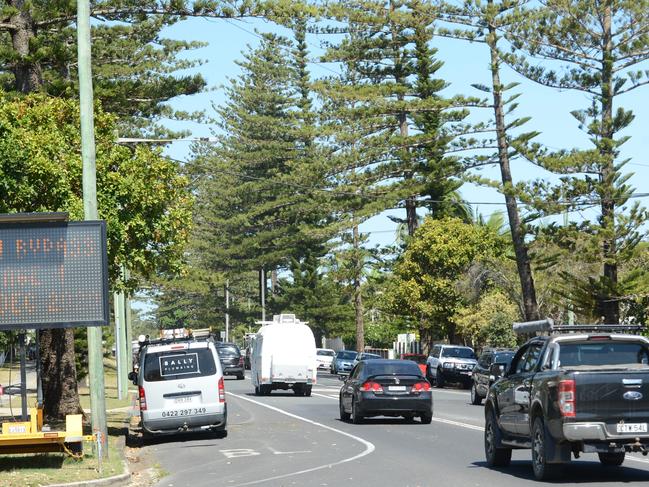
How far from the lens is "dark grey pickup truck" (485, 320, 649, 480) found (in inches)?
555

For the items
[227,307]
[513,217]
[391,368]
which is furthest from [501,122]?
[227,307]

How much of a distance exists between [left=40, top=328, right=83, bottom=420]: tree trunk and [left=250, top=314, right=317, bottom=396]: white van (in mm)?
17900

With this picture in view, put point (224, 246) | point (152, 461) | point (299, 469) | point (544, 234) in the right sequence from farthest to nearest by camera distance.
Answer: point (224, 246) < point (544, 234) < point (152, 461) < point (299, 469)

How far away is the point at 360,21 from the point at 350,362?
2336cm

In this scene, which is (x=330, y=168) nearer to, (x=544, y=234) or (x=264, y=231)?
(x=544, y=234)

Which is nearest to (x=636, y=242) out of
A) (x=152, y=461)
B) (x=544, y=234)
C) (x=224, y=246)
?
(x=544, y=234)

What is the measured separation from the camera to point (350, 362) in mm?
67688

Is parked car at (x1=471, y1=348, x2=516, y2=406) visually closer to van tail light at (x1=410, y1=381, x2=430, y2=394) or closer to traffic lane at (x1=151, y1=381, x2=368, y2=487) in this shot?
traffic lane at (x1=151, y1=381, x2=368, y2=487)

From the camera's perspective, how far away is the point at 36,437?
17.5 meters

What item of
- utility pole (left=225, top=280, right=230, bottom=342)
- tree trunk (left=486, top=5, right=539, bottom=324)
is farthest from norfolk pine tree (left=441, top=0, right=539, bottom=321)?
utility pole (left=225, top=280, right=230, bottom=342)

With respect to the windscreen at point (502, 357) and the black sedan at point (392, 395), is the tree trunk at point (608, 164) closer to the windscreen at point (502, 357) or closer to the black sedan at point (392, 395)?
the windscreen at point (502, 357)

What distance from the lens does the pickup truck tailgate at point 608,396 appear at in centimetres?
1409

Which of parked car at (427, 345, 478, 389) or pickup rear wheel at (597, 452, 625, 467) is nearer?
pickup rear wheel at (597, 452, 625, 467)

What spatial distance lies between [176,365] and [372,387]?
4.57 metres
